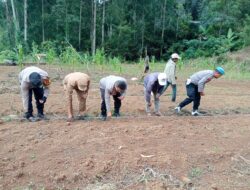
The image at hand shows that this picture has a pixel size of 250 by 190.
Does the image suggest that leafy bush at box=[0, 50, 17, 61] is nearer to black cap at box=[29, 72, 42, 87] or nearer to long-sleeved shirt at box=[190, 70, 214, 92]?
black cap at box=[29, 72, 42, 87]

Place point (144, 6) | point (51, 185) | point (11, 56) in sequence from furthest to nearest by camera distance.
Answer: point (144, 6)
point (11, 56)
point (51, 185)

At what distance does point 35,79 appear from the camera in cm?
612

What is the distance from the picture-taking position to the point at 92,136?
5.87m

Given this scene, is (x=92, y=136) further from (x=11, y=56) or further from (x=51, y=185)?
(x=11, y=56)

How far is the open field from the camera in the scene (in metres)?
4.58

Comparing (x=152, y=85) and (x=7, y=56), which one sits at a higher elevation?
(x=152, y=85)

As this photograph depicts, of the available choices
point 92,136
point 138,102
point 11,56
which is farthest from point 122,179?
point 11,56

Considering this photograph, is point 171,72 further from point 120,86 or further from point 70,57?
point 70,57

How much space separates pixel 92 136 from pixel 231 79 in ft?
37.1

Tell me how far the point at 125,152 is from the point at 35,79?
2081 millimetres

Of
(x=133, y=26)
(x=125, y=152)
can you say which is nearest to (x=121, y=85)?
(x=125, y=152)

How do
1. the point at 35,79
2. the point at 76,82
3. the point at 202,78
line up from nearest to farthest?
the point at 35,79
the point at 76,82
the point at 202,78

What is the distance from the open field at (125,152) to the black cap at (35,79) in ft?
2.52

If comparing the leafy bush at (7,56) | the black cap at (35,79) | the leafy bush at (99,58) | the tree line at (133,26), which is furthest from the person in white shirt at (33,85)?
the tree line at (133,26)
